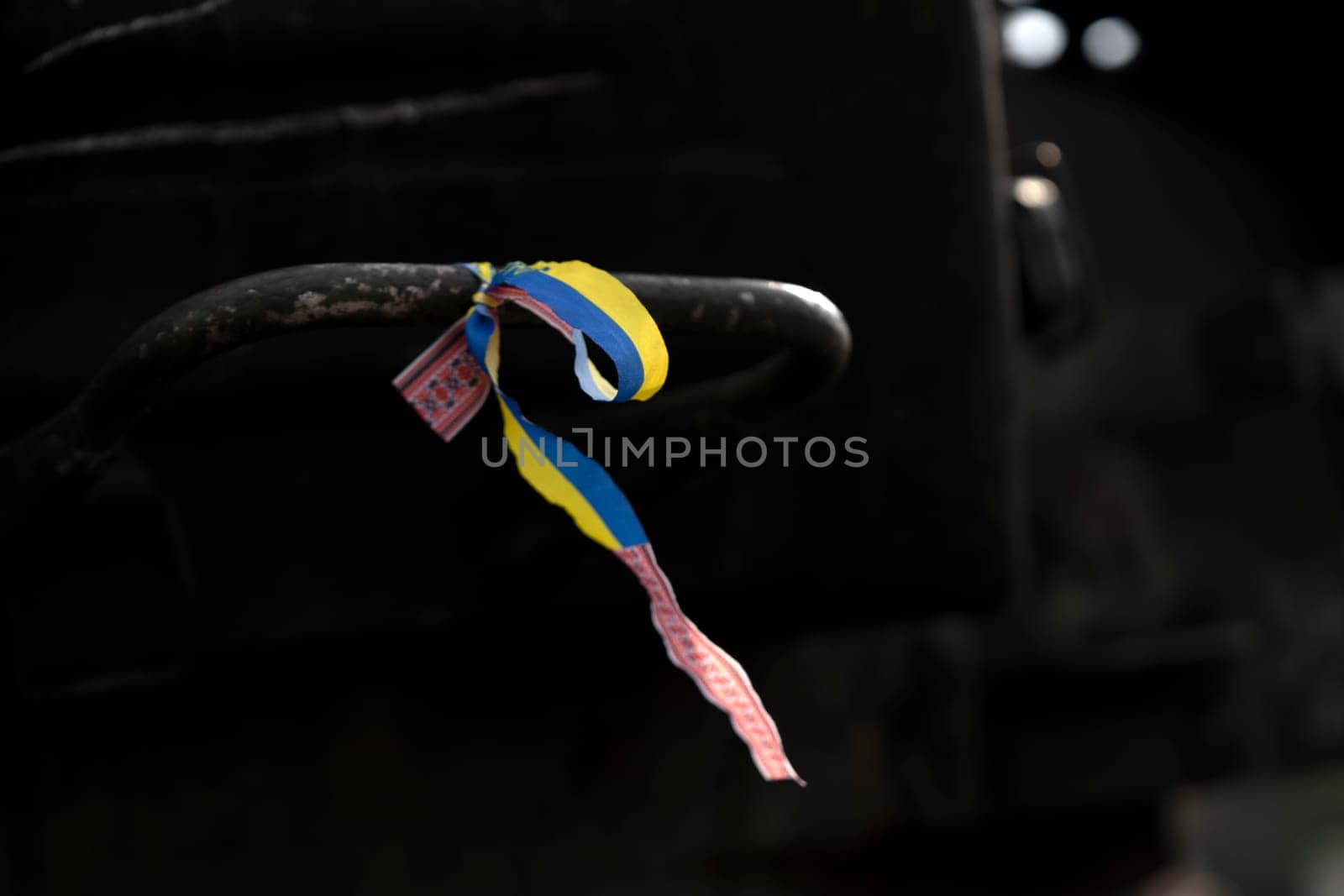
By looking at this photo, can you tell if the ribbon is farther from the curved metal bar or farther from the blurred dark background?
the blurred dark background

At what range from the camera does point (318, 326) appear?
72cm

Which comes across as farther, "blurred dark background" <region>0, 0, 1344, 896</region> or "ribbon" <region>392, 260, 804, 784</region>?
"blurred dark background" <region>0, 0, 1344, 896</region>

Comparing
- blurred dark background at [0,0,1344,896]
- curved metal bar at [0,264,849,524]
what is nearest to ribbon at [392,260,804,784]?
curved metal bar at [0,264,849,524]

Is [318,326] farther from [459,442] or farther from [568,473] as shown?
[459,442]

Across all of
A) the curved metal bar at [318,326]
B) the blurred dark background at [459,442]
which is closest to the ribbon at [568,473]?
the curved metal bar at [318,326]

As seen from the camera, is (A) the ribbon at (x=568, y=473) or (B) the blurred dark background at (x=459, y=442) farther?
(B) the blurred dark background at (x=459, y=442)

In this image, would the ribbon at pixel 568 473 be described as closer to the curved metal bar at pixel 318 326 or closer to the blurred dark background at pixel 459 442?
the curved metal bar at pixel 318 326

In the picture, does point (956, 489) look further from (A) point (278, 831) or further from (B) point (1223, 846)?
(B) point (1223, 846)

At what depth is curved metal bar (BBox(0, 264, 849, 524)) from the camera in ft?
2.34

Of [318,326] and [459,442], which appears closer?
[318,326]

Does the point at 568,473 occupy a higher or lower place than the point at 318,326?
lower

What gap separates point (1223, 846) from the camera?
6527mm

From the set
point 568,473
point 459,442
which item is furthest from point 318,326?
point 459,442

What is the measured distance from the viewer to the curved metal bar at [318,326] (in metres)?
0.71
